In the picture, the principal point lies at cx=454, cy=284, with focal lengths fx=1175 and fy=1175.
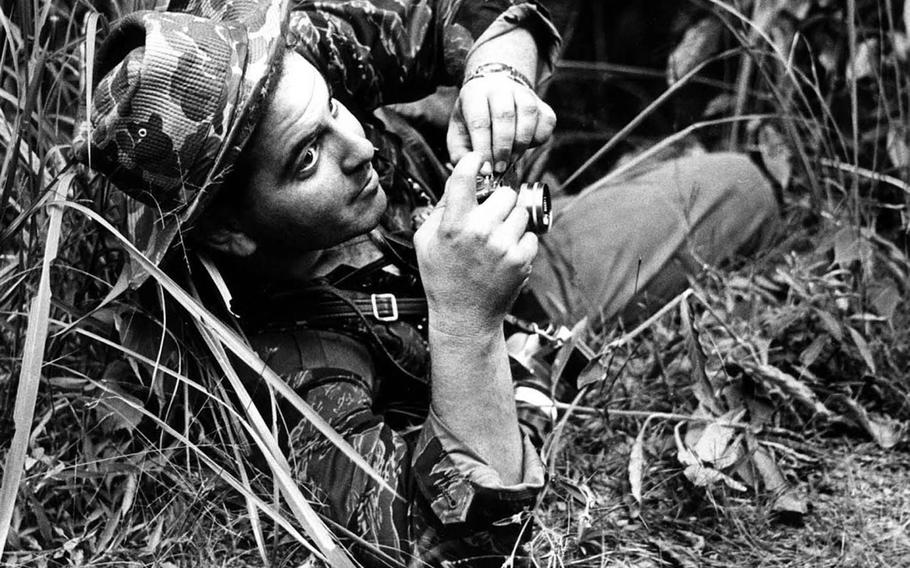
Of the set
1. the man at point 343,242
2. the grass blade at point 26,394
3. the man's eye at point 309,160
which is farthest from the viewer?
the man's eye at point 309,160

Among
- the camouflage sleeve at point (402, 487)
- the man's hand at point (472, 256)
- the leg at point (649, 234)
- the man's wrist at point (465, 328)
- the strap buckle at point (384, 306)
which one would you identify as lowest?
the leg at point (649, 234)

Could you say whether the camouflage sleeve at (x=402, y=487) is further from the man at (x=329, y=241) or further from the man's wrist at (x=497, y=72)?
the man's wrist at (x=497, y=72)

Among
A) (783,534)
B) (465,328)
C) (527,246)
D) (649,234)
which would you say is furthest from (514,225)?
(649,234)

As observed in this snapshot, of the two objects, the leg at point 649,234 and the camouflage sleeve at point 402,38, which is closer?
the camouflage sleeve at point 402,38

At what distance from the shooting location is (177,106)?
5.47ft

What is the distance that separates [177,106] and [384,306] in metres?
0.51

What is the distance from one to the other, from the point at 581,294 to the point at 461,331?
35.7 inches

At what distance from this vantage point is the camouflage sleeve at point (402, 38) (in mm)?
2074

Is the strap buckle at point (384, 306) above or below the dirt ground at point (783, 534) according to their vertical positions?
above

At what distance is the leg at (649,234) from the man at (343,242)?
0.66m

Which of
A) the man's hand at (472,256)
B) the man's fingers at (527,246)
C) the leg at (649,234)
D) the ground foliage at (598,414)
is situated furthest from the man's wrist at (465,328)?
the leg at (649,234)

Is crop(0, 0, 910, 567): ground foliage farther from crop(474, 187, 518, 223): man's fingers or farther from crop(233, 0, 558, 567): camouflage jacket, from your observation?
crop(474, 187, 518, 223): man's fingers

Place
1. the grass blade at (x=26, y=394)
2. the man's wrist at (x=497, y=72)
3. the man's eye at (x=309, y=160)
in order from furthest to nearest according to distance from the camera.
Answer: the man's wrist at (x=497, y=72)
the man's eye at (x=309, y=160)
the grass blade at (x=26, y=394)

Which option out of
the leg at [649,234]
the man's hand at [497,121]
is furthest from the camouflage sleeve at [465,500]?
the leg at [649,234]
